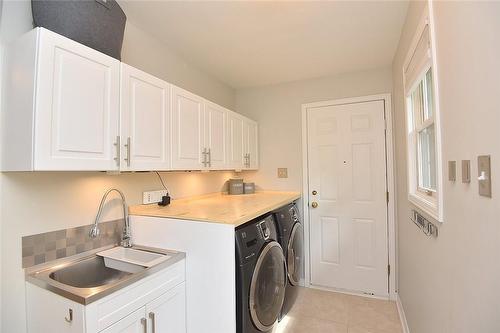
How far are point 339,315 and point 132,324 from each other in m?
1.93

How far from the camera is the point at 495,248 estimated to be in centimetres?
67

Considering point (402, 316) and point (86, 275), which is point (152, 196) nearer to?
point (86, 275)

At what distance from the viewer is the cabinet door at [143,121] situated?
4.70ft

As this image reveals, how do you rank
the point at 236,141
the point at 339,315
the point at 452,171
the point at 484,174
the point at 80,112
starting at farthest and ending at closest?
the point at 236,141, the point at 339,315, the point at 80,112, the point at 452,171, the point at 484,174

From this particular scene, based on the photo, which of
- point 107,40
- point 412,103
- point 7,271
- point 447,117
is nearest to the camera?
point 447,117

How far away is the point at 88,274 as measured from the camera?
1476 millimetres

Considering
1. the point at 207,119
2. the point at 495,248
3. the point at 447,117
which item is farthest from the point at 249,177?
the point at 495,248

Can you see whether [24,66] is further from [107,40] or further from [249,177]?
[249,177]

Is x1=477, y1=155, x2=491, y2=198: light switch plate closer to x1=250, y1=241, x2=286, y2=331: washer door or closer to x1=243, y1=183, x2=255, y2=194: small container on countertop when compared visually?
x1=250, y1=241, x2=286, y2=331: washer door

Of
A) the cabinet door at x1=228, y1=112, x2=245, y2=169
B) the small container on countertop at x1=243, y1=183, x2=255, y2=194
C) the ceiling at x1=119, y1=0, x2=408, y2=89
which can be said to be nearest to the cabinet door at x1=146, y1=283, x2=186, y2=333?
the cabinet door at x1=228, y1=112, x2=245, y2=169

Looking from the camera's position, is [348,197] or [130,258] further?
[348,197]

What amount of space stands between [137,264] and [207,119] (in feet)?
4.26

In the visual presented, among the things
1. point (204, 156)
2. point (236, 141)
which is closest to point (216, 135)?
point (204, 156)

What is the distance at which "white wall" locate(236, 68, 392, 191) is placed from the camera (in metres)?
2.86
